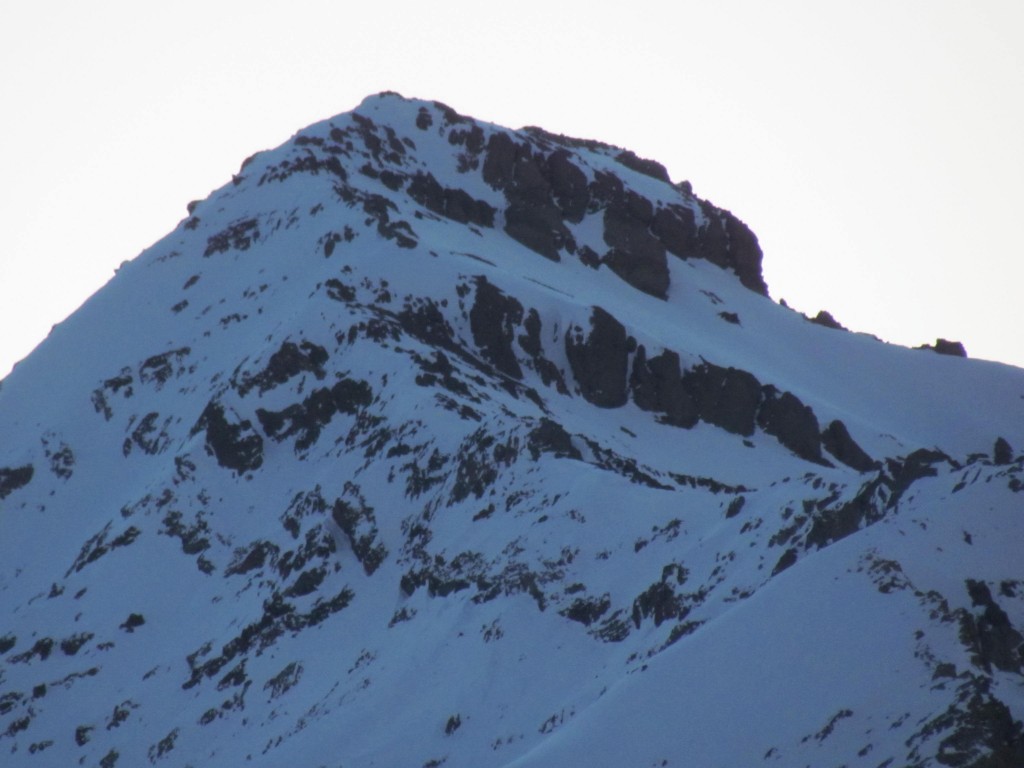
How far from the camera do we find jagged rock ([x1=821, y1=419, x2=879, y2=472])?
110m

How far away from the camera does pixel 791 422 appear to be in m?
112

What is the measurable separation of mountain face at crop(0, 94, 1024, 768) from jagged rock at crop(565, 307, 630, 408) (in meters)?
0.26

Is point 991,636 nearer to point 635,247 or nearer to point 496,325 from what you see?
point 496,325

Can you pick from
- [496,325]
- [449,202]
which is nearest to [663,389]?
[496,325]

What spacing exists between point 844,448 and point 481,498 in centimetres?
3916

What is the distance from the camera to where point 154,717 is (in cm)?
7912

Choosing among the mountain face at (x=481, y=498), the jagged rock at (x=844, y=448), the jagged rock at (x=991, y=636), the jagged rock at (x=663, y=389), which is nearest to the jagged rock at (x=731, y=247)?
the mountain face at (x=481, y=498)

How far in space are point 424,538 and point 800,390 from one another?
46757 mm

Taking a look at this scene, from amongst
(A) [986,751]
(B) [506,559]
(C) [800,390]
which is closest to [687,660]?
(A) [986,751]

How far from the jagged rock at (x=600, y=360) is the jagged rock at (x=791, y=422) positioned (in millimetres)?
10054

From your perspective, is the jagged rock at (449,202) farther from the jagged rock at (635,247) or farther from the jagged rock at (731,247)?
the jagged rock at (731,247)

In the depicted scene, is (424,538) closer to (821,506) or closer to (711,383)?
(821,506)

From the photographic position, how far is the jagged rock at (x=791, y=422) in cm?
10994

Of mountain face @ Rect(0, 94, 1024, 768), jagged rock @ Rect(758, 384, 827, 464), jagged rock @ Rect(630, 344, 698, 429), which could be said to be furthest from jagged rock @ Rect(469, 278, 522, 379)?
jagged rock @ Rect(758, 384, 827, 464)
